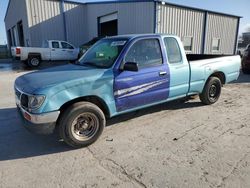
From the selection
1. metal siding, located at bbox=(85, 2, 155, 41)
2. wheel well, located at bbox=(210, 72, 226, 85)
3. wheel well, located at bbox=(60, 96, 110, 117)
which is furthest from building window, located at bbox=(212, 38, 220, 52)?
wheel well, located at bbox=(60, 96, 110, 117)

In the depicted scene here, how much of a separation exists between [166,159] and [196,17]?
15800 millimetres

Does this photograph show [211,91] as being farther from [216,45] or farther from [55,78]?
[216,45]

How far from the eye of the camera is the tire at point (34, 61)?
1553 centimetres

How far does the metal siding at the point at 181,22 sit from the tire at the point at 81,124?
11.8 metres

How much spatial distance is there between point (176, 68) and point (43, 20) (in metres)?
17.1

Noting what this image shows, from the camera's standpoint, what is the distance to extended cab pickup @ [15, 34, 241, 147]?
133 inches

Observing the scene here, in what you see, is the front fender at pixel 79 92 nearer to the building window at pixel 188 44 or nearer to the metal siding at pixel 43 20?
the building window at pixel 188 44

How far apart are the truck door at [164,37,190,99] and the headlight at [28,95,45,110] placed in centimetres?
272

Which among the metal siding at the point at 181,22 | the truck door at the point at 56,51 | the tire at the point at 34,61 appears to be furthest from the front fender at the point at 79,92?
the truck door at the point at 56,51

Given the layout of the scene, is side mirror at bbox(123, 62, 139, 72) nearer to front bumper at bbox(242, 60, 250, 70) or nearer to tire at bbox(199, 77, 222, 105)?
tire at bbox(199, 77, 222, 105)

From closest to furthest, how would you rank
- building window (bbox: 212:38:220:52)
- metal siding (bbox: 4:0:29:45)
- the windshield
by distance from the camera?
the windshield → building window (bbox: 212:38:220:52) → metal siding (bbox: 4:0:29:45)

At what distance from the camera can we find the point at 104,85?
12.5 feet

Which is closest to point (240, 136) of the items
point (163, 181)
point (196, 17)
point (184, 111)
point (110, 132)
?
point (184, 111)

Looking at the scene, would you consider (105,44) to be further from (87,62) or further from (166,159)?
(166,159)
